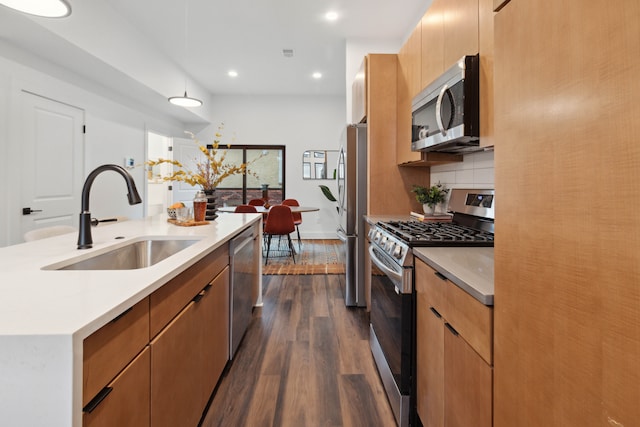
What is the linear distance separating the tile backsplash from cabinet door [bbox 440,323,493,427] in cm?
119

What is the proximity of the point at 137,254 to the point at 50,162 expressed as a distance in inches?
104

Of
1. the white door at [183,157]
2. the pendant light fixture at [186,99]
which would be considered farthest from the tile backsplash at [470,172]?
the white door at [183,157]

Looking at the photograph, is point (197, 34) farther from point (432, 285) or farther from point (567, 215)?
point (567, 215)

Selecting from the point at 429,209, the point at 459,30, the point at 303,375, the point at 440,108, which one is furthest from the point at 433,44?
the point at 303,375

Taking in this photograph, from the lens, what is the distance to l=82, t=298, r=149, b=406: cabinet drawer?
663 millimetres

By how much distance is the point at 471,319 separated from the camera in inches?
38.4

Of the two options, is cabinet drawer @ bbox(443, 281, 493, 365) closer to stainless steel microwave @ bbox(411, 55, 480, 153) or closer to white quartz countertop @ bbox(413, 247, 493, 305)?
white quartz countertop @ bbox(413, 247, 493, 305)

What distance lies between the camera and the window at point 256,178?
7023 mm

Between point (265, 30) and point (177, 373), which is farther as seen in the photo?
point (265, 30)

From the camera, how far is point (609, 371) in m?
0.53

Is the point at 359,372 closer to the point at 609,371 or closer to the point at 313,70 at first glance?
the point at 609,371

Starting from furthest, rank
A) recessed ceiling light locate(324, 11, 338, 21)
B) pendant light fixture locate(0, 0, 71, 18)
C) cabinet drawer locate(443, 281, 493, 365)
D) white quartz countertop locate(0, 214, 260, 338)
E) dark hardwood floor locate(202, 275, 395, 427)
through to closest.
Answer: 1. recessed ceiling light locate(324, 11, 338, 21)
2. pendant light fixture locate(0, 0, 71, 18)
3. dark hardwood floor locate(202, 275, 395, 427)
4. cabinet drawer locate(443, 281, 493, 365)
5. white quartz countertop locate(0, 214, 260, 338)

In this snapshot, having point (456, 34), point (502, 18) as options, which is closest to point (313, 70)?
point (456, 34)

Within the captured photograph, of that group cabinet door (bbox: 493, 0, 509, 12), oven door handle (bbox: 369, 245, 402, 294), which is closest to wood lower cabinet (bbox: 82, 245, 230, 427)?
oven door handle (bbox: 369, 245, 402, 294)
